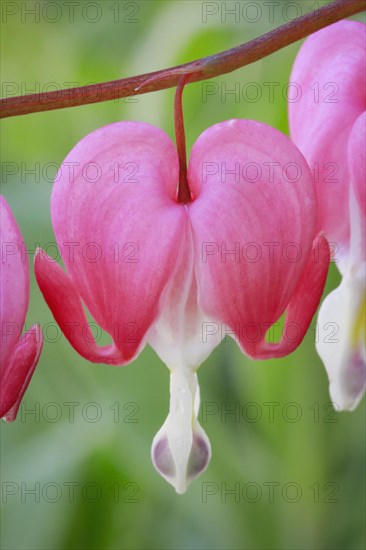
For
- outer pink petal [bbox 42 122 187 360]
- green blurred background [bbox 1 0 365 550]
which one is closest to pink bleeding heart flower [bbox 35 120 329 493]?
outer pink petal [bbox 42 122 187 360]

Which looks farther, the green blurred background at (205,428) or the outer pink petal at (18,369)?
the green blurred background at (205,428)

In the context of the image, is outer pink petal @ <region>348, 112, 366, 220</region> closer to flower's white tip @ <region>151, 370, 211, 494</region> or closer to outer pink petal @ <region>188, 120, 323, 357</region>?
outer pink petal @ <region>188, 120, 323, 357</region>

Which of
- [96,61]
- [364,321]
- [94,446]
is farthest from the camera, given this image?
[96,61]

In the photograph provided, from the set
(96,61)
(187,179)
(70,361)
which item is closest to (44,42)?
(96,61)

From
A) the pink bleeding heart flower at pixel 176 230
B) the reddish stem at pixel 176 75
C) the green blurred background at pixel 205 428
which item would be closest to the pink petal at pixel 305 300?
the pink bleeding heart flower at pixel 176 230

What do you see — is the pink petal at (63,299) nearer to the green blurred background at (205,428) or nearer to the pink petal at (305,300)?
the pink petal at (305,300)

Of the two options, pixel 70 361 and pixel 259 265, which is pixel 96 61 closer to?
pixel 70 361
